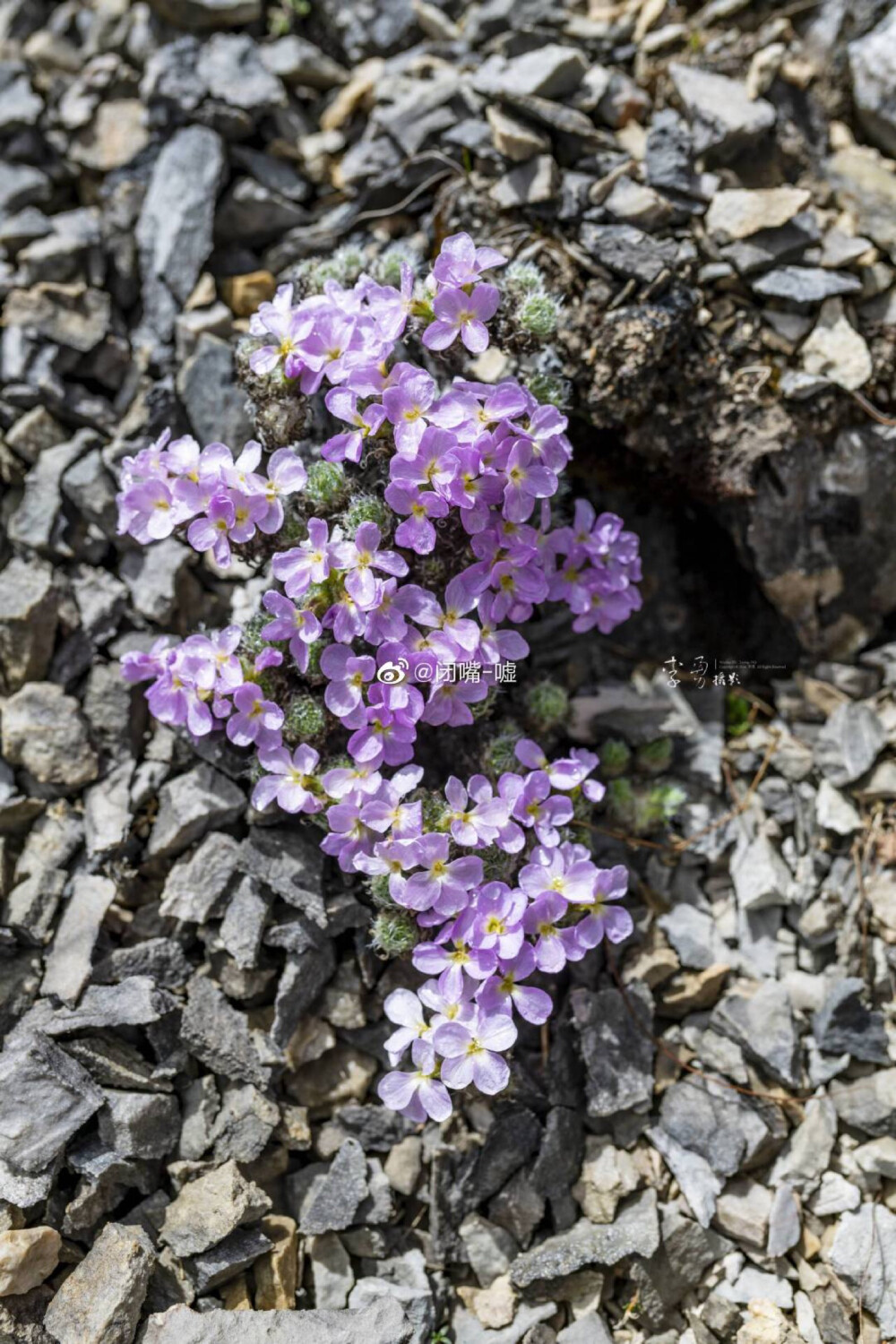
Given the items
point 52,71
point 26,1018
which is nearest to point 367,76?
point 52,71

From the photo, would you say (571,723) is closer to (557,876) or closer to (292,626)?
(557,876)

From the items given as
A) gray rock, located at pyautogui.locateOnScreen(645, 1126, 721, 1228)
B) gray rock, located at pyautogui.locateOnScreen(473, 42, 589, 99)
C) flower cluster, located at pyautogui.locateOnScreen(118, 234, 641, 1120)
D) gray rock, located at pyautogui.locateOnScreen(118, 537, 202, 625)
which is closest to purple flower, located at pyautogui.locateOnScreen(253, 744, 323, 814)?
flower cluster, located at pyautogui.locateOnScreen(118, 234, 641, 1120)

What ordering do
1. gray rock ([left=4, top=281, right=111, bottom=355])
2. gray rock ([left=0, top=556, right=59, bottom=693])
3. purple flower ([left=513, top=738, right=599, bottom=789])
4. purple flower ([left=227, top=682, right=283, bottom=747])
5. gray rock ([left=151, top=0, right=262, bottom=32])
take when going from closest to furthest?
purple flower ([left=227, top=682, right=283, bottom=747])
purple flower ([left=513, top=738, right=599, bottom=789])
gray rock ([left=0, top=556, right=59, bottom=693])
gray rock ([left=4, top=281, right=111, bottom=355])
gray rock ([left=151, top=0, right=262, bottom=32])

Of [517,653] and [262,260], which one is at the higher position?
[262,260]

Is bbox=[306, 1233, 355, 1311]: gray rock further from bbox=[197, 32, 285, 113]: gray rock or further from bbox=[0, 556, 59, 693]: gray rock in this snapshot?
bbox=[197, 32, 285, 113]: gray rock

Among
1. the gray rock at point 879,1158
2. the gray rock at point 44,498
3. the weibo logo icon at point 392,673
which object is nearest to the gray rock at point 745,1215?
the gray rock at point 879,1158

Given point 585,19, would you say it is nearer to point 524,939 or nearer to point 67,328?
point 67,328
